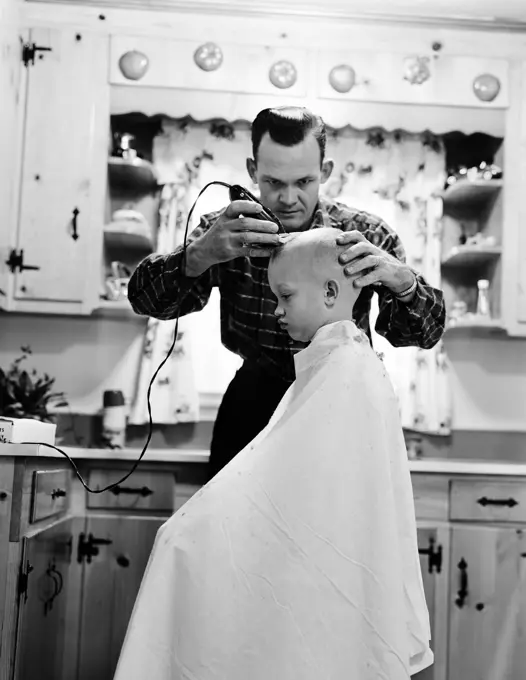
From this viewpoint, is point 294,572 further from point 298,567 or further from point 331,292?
point 331,292

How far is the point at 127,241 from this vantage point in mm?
3125

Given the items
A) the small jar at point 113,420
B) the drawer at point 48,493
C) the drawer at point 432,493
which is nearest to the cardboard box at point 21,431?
the drawer at point 48,493

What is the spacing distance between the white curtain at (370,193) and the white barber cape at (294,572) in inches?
70.6

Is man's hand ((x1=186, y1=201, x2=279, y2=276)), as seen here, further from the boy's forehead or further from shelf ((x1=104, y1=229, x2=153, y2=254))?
shelf ((x1=104, y1=229, x2=153, y2=254))

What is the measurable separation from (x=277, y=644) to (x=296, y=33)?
8.34ft

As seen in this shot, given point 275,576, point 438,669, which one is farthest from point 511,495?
point 275,576

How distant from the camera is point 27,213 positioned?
9.86ft

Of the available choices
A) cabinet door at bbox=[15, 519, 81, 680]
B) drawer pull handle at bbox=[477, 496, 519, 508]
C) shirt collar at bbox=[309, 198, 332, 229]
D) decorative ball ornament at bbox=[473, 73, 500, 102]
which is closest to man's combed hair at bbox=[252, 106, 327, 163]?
shirt collar at bbox=[309, 198, 332, 229]

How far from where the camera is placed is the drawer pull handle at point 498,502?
2.63 m

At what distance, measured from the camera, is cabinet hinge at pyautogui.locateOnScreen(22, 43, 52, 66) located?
3036 millimetres

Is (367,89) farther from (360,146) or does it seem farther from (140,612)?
(140,612)

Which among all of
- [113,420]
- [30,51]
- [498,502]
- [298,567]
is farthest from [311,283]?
[30,51]

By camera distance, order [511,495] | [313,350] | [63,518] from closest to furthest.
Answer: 1. [313,350]
2. [63,518]
3. [511,495]

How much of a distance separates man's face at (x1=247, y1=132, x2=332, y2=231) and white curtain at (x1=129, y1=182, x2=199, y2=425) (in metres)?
1.37
